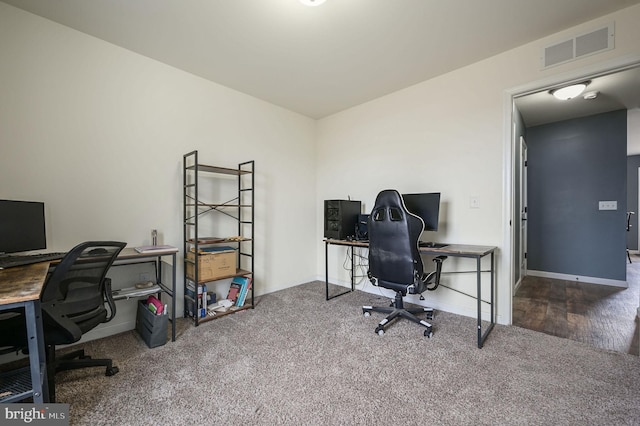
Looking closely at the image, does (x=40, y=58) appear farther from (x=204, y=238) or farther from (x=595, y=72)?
(x=595, y=72)

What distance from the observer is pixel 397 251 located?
2357 millimetres

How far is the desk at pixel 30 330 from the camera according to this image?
1062 millimetres

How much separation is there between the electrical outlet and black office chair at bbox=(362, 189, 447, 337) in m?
3.47

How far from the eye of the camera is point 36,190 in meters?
2.05

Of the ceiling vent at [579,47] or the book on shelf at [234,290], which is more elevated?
the ceiling vent at [579,47]

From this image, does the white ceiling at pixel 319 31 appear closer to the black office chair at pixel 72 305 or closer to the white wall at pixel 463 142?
the white wall at pixel 463 142

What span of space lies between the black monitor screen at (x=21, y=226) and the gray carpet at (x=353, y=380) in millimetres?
916

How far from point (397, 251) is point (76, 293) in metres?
2.29

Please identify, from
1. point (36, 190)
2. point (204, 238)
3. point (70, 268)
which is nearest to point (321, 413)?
point (70, 268)

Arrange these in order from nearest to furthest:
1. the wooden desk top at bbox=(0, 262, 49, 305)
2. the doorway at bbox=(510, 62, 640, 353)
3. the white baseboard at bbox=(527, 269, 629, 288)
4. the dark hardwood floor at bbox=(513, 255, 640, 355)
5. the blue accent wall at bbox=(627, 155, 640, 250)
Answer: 1. the wooden desk top at bbox=(0, 262, 49, 305)
2. the dark hardwood floor at bbox=(513, 255, 640, 355)
3. the doorway at bbox=(510, 62, 640, 353)
4. the white baseboard at bbox=(527, 269, 629, 288)
5. the blue accent wall at bbox=(627, 155, 640, 250)

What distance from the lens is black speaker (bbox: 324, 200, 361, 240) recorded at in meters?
3.29

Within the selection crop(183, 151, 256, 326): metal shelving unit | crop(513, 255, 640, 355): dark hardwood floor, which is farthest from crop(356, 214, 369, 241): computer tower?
crop(513, 255, 640, 355): dark hardwood floor

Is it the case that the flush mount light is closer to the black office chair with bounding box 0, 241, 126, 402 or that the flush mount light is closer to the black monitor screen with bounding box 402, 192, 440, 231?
the black monitor screen with bounding box 402, 192, 440, 231

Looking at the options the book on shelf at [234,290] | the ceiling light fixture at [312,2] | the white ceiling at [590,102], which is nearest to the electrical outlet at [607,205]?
the white ceiling at [590,102]
